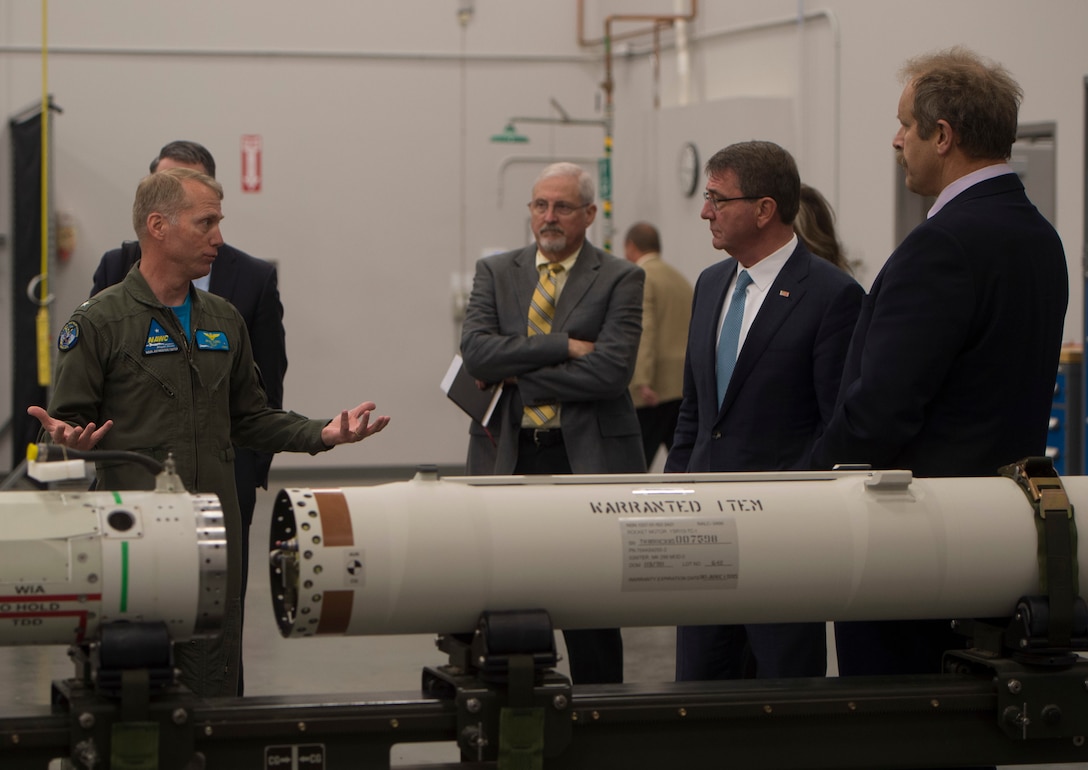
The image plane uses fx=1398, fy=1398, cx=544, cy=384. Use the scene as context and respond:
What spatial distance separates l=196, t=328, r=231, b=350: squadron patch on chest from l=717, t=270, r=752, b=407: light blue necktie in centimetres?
96

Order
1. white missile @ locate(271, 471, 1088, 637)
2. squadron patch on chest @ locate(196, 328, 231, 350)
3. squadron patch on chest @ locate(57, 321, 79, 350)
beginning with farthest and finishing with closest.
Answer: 1. squadron patch on chest @ locate(196, 328, 231, 350)
2. squadron patch on chest @ locate(57, 321, 79, 350)
3. white missile @ locate(271, 471, 1088, 637)

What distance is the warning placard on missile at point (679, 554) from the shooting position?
1960 millimetres

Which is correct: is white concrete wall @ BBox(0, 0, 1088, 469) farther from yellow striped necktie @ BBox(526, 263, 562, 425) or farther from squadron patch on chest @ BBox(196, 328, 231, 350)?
squadron patch on chest @ BBox(196, 328, 231, 350)

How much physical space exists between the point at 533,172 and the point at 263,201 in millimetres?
1670

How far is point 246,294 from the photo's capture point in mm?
3238

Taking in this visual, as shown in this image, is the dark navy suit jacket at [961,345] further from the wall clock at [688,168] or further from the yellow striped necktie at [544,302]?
the wall clock at [688,168]

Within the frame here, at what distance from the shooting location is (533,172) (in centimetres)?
873

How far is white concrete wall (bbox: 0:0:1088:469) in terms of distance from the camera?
809 cm

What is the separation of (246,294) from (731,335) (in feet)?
3.83

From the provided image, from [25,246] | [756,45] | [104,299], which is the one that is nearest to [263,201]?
[25,246]

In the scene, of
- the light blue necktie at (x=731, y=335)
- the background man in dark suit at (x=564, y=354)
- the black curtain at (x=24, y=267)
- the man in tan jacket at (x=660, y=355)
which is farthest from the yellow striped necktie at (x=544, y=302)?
the black curtain at (x=24, y=267)

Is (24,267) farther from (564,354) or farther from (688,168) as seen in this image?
(564,354)

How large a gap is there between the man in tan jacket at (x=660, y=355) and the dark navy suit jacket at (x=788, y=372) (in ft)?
10.2

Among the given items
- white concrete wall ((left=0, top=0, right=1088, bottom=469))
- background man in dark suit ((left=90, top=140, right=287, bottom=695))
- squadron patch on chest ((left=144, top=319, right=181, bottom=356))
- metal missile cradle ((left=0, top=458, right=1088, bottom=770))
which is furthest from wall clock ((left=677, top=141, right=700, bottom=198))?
metal missile cradle ((left=0, top=458, right=1088, bottom=770))
